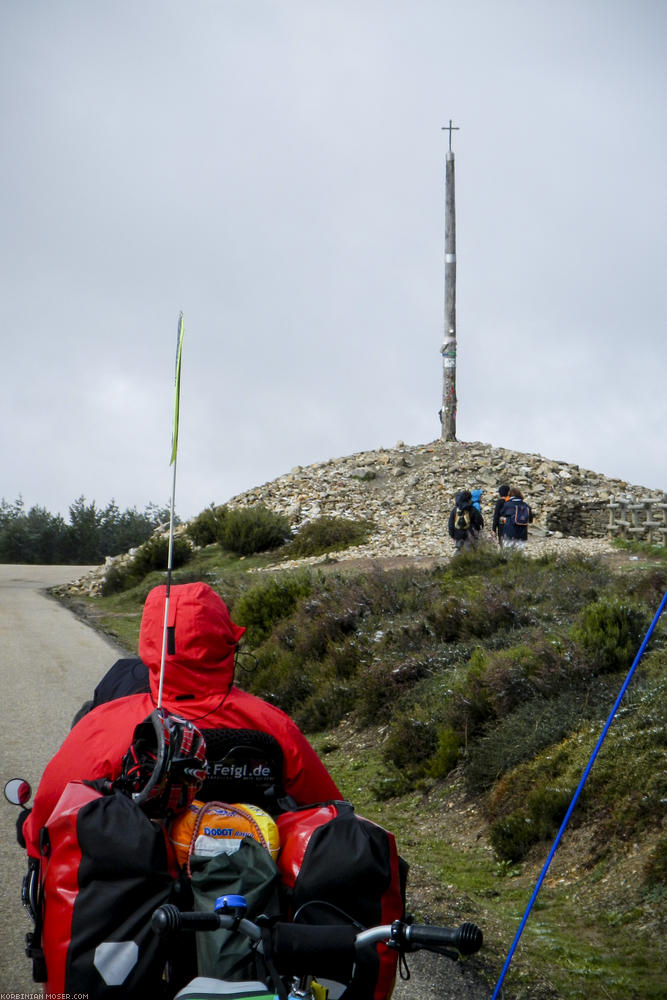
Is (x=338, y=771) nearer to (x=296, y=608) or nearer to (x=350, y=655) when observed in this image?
(x=350, y=655)

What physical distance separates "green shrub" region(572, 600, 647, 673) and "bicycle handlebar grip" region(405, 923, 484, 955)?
5876mm

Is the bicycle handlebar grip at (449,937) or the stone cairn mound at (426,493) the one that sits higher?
the stone cairn mound at (426,493)

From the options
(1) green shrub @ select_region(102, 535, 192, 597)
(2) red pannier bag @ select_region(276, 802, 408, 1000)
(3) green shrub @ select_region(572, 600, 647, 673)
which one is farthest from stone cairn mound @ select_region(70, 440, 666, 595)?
(2) red pannier bag @ select_region(276, 802, 408, 1000)

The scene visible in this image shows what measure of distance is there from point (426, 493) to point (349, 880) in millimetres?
31414

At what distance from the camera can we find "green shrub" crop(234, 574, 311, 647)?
14.5m

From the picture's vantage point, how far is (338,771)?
8.92 metres

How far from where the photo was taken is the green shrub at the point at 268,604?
47.5 ft

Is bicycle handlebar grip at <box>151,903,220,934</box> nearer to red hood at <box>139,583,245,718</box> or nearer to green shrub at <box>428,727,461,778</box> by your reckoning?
red hood at <box>139,583,245,718</box>

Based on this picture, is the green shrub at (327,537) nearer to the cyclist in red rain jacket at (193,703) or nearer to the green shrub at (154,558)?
the green shrub at (154,558)

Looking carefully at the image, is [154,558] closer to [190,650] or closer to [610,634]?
[610,634]

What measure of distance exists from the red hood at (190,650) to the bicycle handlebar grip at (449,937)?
1.41m

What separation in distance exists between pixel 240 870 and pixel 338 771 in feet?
21.3

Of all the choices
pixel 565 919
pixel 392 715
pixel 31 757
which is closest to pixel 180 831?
pixel 565 919

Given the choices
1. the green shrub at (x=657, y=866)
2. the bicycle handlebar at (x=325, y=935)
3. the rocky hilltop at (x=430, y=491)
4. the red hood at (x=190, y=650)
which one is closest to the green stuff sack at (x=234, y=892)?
the bicycle handlebar at (x=325, y=935)
